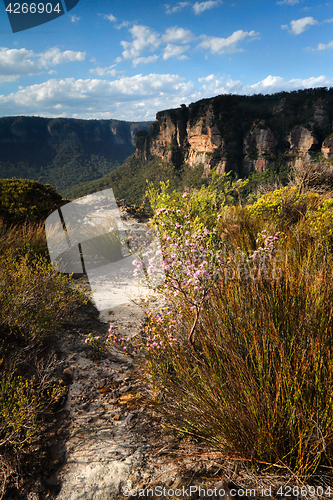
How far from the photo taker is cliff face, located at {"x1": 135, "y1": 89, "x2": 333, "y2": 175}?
5778 centimetres

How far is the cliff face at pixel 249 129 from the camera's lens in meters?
57.8

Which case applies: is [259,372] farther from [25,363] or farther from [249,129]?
[249,129]

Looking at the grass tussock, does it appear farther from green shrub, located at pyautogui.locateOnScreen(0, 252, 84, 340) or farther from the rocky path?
green shrub, located at pyautogui.locateOnScreen(0, 252, 84, 340)

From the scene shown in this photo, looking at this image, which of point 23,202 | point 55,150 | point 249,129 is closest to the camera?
point 23,202

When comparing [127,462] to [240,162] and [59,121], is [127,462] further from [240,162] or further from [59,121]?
[59,121]

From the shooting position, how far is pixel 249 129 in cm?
6506

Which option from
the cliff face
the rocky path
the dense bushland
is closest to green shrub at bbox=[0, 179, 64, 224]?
the dense bushland

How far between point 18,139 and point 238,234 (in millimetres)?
112944

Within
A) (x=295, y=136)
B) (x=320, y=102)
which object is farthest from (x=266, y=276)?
(x=320, y=102)

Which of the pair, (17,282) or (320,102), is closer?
(17,282)

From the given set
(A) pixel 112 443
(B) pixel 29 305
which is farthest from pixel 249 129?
(A) pixel 112 443

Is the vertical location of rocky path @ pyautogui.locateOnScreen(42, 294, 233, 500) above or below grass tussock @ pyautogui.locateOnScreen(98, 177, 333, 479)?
below

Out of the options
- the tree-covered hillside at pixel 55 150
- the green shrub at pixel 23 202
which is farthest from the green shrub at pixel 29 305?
the tree-covered hillside at pixel 55 150

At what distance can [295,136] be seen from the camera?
59.9m
